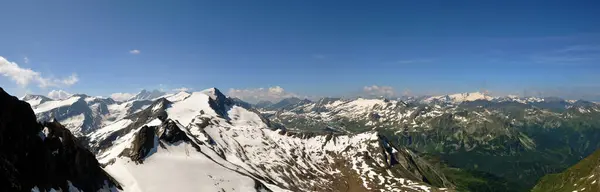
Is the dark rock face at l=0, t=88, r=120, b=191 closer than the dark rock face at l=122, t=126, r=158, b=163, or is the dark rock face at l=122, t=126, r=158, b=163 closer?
the dark rock face at l=0, t=88, r=120, b=191

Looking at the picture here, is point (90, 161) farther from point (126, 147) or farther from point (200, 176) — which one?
point (126, 147)

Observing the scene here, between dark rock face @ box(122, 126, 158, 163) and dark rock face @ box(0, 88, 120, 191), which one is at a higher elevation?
dark rock face @ box(0, 88, 120, 191)

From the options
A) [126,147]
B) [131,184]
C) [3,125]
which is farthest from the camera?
[126,147]

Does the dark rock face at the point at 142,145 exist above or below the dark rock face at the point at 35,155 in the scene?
below

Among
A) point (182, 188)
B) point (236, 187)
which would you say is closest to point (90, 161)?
point (182, 188)

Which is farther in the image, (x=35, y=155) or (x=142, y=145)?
(x=142, y=145)

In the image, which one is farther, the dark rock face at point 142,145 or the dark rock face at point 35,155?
the dark rock face at point 142,145

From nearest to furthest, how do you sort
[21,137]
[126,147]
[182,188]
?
1. [21,137]
2. [182,188]
3. [126,147]

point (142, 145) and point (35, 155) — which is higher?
point (35, 155)
